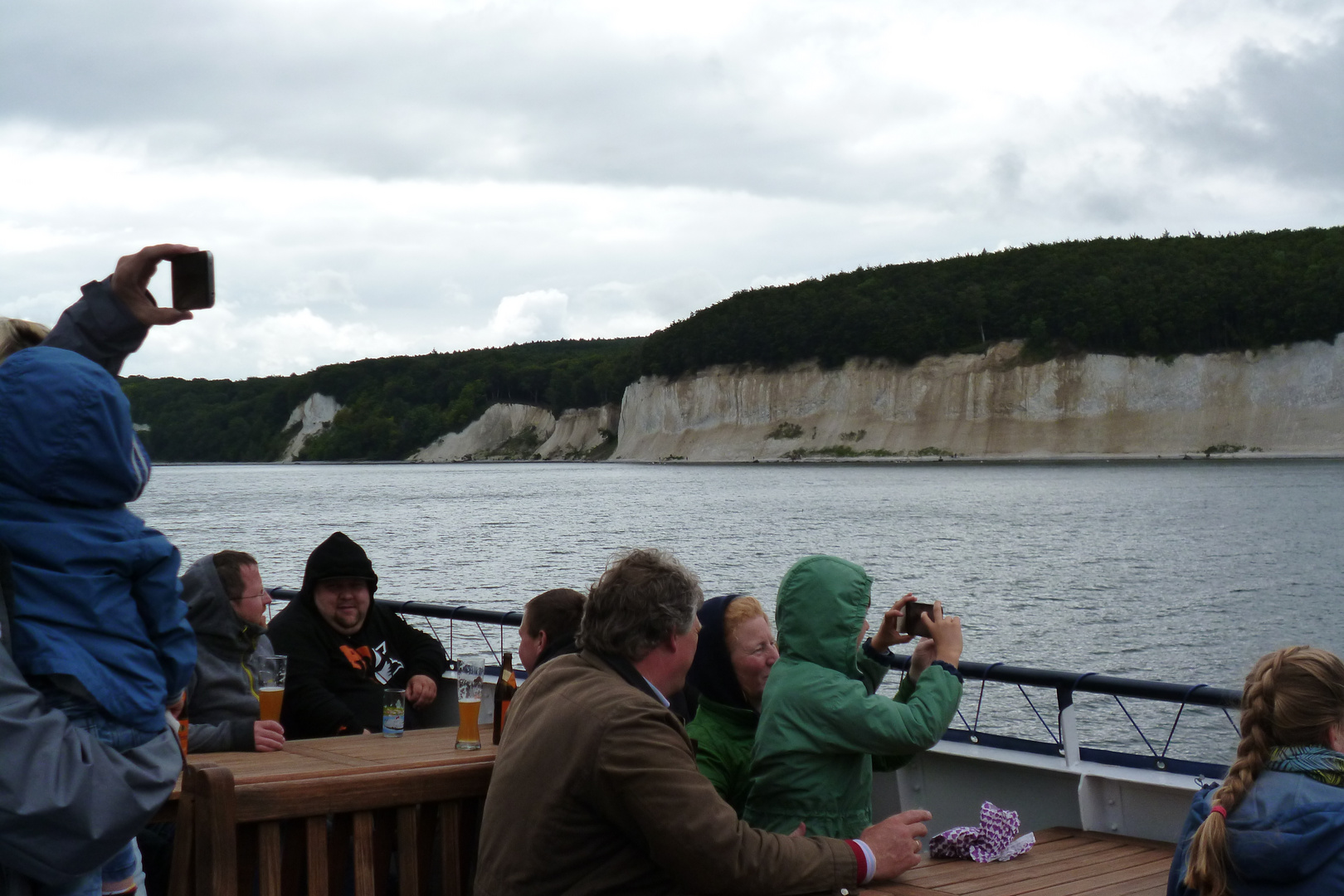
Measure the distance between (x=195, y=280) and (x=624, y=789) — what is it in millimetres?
1341

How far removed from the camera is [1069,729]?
4617mm

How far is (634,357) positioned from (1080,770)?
124480 mm

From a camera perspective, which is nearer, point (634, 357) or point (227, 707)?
point (227, 707)

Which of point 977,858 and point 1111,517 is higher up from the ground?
point 977,858

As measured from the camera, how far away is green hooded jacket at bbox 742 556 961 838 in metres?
3.44

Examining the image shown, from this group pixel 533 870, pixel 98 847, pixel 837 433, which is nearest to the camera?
pixel 98 847

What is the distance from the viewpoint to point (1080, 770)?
4535 millimetres

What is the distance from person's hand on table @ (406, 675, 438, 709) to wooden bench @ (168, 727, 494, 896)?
2.30 m

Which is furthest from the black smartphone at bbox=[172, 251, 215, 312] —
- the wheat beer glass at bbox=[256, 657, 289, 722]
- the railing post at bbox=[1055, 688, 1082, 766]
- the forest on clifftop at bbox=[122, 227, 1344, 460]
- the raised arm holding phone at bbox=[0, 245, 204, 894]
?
the forest on clifftop at bbox=[122, 227, 1344, 460]

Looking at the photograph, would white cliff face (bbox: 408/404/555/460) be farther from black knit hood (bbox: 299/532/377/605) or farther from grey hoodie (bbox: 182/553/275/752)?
grey hoodie (bbox: 182/553/275/752)

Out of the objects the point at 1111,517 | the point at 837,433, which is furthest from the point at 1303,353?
the point at 1111,517

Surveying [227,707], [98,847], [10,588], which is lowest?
[227,707]

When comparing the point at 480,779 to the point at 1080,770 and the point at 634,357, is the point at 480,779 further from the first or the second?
the point at 634,357

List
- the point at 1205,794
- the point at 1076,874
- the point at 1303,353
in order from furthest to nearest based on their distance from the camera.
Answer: the point at 1303,353 < the point at 1076,874 < the point at 1205,794
